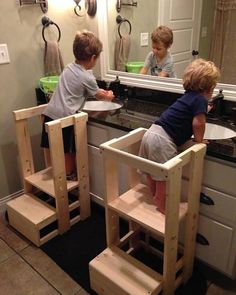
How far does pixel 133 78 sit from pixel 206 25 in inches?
23.5

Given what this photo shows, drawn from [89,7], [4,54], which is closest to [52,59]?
[4,54]

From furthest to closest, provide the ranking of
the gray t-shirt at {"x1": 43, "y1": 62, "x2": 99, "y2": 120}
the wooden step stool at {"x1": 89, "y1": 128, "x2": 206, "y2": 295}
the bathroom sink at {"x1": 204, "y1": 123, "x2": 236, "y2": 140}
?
the gray t-shirt at {"x1": 43, "y1": 62, "x2": 99, "y2": 120} → the bathroom sink at {"x1": 204, "y1": 123, "x2": 236, "y2": 140} → the wooden step stool at {"x1": 89, "y1": 128, "x2": 206, "y2": 295}

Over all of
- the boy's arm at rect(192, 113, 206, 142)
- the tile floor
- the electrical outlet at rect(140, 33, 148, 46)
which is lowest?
the tile floor

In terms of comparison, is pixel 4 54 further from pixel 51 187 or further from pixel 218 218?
pixel 218 218

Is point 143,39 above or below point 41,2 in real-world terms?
below

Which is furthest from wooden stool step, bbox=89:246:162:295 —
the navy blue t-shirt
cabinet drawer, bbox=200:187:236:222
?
the navy blue t-shirt

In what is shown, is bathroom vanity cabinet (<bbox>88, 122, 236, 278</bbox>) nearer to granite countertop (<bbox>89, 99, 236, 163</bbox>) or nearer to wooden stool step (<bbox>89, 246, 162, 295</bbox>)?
granite countertop (<bbox>89, 99, 236, 163</bbox>)

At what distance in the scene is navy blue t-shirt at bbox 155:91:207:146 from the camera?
1.27 metres

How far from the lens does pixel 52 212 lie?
1.86 meters

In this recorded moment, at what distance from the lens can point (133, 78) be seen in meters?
→ 2.08

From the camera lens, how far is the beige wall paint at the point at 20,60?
1925 mm

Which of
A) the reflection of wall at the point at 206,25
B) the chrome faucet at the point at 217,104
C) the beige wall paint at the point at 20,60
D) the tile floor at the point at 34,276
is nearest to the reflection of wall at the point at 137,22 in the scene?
the beige wall paint at the point at 20,60

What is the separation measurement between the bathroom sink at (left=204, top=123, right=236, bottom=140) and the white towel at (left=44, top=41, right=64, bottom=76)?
3.98ft

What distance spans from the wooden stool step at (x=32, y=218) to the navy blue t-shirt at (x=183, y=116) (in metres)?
0.97
